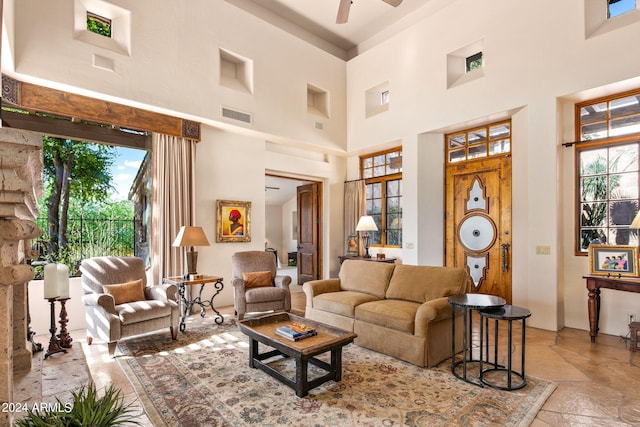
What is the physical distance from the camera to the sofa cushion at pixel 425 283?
361cm

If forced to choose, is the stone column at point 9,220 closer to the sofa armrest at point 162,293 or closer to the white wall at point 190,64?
the sofa armrest at point 162,293

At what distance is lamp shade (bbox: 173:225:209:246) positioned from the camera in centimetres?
433

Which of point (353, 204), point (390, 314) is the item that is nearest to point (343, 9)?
point (390, 314)

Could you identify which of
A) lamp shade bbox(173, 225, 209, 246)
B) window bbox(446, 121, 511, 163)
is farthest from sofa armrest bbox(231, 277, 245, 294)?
window bbox(446, 121, 511, 163)

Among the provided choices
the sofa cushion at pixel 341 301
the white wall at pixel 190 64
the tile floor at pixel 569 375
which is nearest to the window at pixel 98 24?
the white wall at pixel 190 64

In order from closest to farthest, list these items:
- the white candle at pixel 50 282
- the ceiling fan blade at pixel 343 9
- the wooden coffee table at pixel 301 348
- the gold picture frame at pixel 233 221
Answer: the wooden coffee table at pixel 301 348 → the white candle at pixel 50 282 → the ceiling fan blade at pixel 343 9 → the gold picture frame at pixel 233 221

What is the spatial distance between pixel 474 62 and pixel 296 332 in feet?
17.0

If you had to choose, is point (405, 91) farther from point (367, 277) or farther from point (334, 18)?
point (367, 277)

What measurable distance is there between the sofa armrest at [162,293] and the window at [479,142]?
482 centimetres

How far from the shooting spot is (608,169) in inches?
167

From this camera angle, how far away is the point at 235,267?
16.3 ft

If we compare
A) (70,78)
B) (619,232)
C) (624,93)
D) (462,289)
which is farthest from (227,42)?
(619,232)

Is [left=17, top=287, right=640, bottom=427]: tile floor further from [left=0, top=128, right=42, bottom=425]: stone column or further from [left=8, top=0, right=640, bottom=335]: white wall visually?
[left=0, top=128, right=42, bottom=425]: stone column

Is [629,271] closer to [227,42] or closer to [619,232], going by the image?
[619,232]
